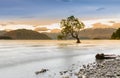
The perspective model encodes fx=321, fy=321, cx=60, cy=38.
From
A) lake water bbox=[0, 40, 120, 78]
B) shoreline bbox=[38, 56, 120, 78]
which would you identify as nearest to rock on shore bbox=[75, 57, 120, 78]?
shoreline bbox=[38, 56, 120, 78]

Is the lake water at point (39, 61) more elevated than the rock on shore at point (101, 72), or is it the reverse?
the rock on shore at point (101, 72)

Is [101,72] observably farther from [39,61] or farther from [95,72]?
[39,61]

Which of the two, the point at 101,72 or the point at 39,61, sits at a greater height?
the point at 101,72

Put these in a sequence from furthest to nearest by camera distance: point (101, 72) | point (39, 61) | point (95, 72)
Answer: point (39, 61) < point (95, 72) < point (101, 72)

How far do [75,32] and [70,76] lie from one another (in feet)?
329

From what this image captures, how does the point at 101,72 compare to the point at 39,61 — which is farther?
the point at 39,61

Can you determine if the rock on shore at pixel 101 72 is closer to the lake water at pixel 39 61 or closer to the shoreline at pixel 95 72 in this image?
the shoreline at pixel 95 72

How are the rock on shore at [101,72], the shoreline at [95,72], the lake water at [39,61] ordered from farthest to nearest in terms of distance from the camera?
the lake water at [39,61] → the shoreline at [95,72] → the rock on shore at [101,72]

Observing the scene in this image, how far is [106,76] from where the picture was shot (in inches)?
914

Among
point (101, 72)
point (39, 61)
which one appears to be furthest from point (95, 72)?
point (39, 61)

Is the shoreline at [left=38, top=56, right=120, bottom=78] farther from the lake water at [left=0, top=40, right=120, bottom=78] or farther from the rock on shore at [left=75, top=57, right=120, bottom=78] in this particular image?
the lake water at [left=0, top=40, right=120, bottom=78]

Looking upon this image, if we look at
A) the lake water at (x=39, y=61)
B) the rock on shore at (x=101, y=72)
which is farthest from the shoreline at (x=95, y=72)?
the lake water at (x=39, y=61)

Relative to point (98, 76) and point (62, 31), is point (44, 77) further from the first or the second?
point (62, 31)

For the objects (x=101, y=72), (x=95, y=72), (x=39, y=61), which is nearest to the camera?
(x=101, y=72)
